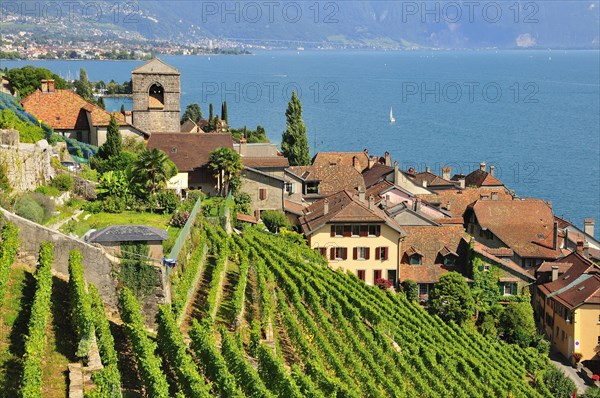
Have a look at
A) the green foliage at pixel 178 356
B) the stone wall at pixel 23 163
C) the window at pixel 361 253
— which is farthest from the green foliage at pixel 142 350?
the window at pixel 361 253

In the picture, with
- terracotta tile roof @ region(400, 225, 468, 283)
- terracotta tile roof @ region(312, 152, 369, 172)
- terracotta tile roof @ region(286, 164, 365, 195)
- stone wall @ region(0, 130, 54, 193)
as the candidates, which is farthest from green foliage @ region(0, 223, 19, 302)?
terracotta tile roof @ region(312, 152, 369, 172)

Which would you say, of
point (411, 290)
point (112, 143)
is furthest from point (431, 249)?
point (112, 143)

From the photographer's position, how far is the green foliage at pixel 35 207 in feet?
97.1

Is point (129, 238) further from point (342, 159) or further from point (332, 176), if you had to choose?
point (342, 159)

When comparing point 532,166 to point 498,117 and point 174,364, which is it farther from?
point 174,364

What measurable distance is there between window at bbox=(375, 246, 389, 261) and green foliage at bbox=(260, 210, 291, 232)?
191 inches

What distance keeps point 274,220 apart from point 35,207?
19563 millimetres

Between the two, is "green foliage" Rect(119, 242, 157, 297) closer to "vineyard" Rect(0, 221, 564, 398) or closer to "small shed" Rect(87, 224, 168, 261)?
"small shed" Rect(87, 224, 168, 261)

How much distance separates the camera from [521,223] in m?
54.1

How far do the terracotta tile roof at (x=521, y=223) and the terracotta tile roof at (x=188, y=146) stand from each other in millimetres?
15534

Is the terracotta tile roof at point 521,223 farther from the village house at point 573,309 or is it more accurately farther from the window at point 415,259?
the window at point 415,259

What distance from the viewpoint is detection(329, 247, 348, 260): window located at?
48531 mm

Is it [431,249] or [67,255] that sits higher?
[67,255]

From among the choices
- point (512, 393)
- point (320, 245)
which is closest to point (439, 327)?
point (512, 393)
